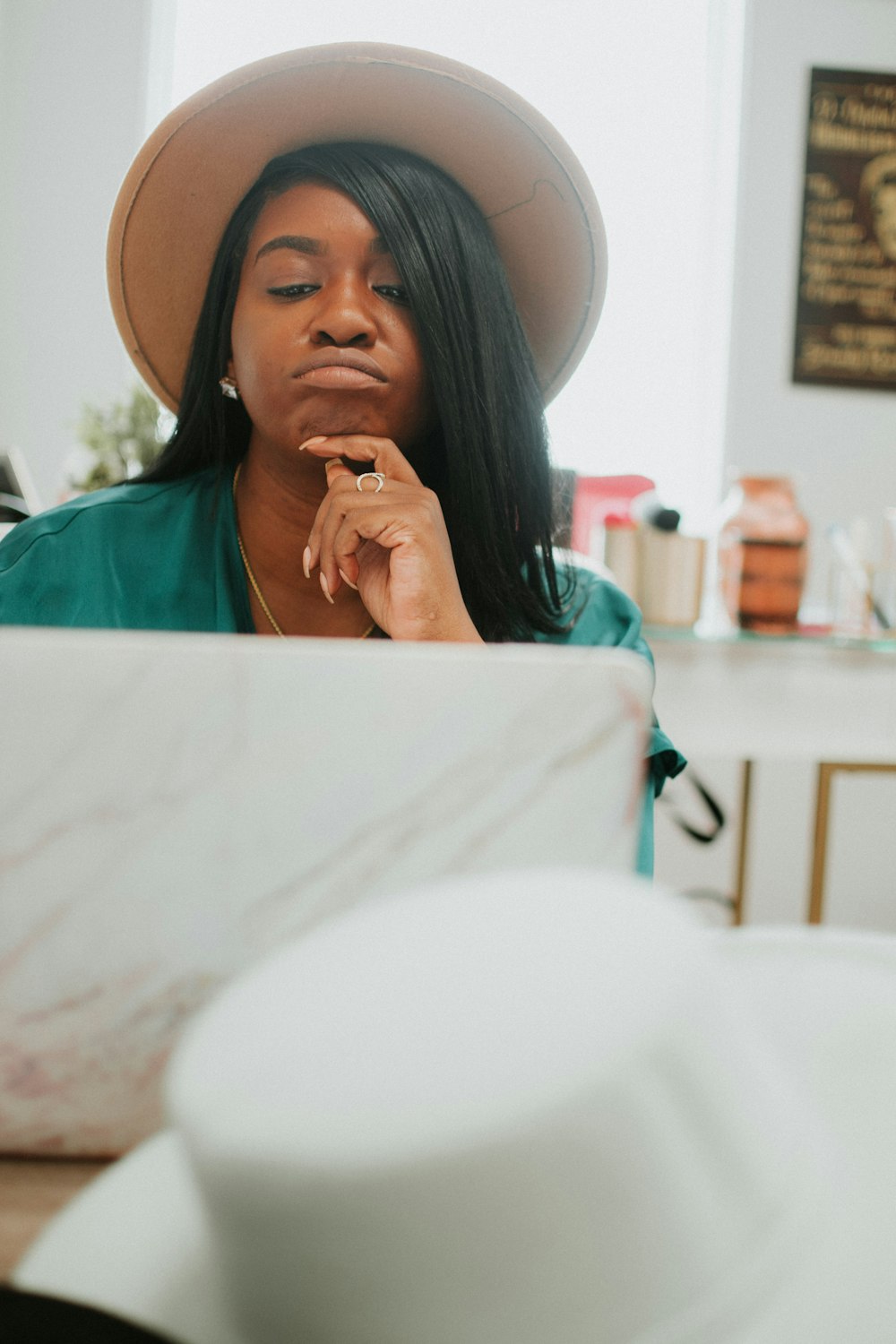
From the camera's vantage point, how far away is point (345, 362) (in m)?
0.87

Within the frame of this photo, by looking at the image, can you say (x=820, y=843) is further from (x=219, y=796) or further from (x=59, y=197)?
(x=59, y=197)

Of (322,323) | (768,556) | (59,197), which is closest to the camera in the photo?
(322,323)

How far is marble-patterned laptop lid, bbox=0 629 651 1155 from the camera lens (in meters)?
0.30

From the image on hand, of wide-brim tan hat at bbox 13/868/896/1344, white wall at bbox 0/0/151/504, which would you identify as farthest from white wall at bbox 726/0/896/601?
wide-brim tan hat at bbox 13/868/896/1344

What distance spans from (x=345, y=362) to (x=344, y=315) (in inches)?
1.4

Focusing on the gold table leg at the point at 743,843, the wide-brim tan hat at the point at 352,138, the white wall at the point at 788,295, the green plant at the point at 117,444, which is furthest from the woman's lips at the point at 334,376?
the white wall at the point at 788,295

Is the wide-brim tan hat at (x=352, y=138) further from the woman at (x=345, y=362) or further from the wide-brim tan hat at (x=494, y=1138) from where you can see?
the wide-brim tan hat at (x=494, y=1138)

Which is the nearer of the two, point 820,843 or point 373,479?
point 373,479

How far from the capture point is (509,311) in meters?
0.99

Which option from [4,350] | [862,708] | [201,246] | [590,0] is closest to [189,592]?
[201,246]

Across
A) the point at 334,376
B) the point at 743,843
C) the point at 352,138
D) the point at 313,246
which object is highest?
the point at 352,138

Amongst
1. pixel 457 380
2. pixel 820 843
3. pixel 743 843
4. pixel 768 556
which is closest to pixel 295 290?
pixel 457 380

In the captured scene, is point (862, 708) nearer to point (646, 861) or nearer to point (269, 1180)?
point (646, 861)

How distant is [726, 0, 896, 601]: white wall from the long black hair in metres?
2.27
